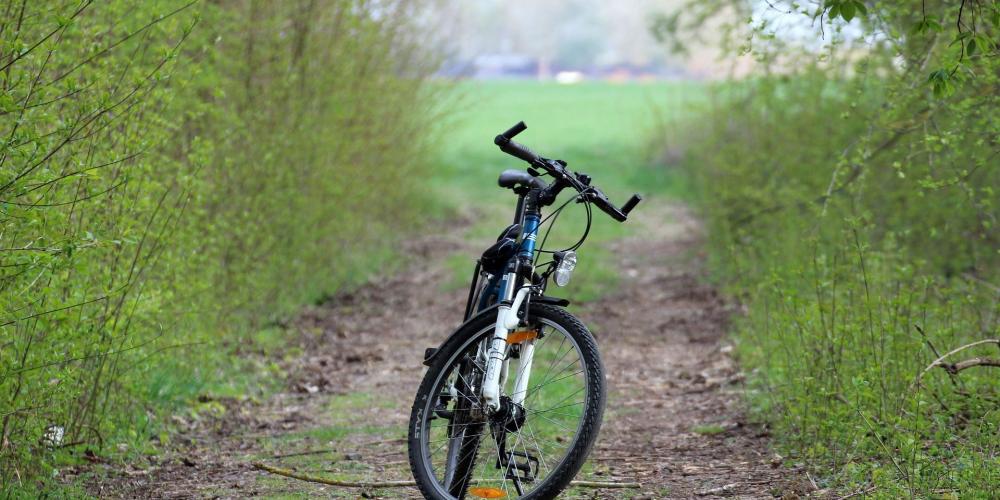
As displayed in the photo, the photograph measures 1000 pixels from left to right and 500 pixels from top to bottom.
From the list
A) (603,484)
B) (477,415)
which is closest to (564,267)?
(477,415)

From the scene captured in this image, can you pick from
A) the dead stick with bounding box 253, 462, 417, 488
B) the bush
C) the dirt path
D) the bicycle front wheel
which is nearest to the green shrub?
the dirt path

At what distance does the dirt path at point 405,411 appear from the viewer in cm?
554

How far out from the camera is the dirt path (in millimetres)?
5535

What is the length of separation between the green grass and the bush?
2.36 meters

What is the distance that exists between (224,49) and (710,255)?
745 cm

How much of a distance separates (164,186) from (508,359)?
2.51 m

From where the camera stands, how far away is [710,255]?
14.4 metres

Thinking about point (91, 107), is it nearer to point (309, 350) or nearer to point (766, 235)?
point (309, 350)

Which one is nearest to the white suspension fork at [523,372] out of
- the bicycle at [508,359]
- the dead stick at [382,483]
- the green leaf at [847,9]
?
the bicycle at [508,359]

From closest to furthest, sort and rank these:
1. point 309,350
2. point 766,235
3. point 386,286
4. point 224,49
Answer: point 224,49 → point 309,350 → point 766,235 → point 386,286

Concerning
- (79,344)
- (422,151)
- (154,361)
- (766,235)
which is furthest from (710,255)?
(79,344)

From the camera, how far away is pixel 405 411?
7.30 m

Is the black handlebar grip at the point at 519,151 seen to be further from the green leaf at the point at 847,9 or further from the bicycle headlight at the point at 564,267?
the green leaf at the point at 847,9

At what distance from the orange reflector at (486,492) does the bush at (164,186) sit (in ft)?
5.66
